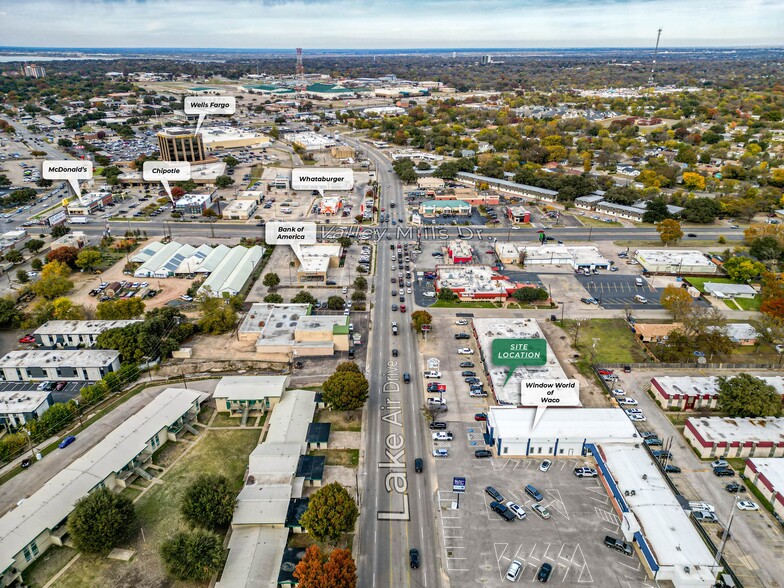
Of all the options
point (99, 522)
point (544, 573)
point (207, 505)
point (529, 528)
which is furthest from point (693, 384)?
point (99, 522)

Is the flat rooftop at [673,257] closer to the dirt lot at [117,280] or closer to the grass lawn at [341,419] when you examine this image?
the grass lawn at [341,419]

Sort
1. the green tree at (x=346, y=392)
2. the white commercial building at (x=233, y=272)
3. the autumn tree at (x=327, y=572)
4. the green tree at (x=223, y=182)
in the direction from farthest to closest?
the green tree at (x=223, y=182), the white commercial building at (x=233, y=272), the green tree at (x=346, y=392), the autumn tree at (x=327, y=572)

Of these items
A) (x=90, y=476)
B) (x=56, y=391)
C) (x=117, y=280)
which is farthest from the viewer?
(x=117, y=280)

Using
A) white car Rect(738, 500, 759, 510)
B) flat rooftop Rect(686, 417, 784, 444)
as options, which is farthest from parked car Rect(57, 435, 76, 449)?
white car Rect(738, 500, 759, 510)

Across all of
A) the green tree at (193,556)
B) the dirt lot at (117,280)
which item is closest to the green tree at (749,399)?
the green tree at (193,556)

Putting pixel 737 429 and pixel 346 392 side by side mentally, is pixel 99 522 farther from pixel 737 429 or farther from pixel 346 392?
pixel 737 429

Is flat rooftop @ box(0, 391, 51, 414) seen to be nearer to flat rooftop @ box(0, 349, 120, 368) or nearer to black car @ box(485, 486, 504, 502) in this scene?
flat rooftop @ box(0, 349, 120, 368)
